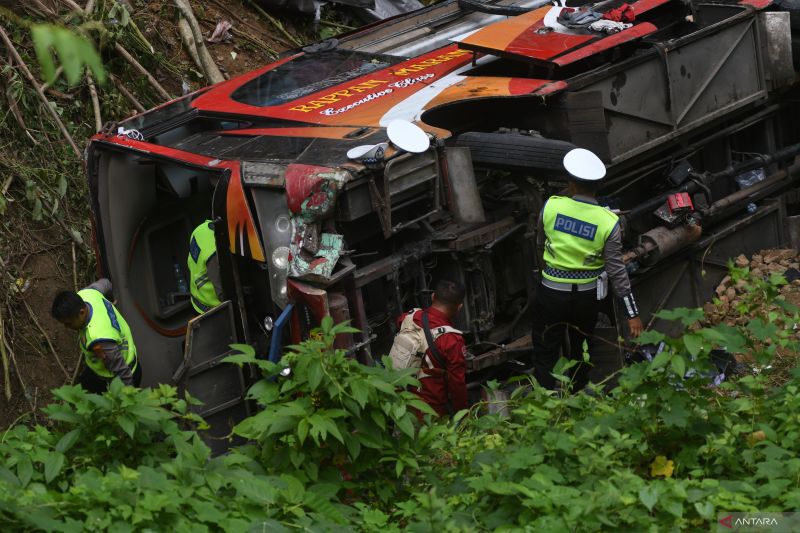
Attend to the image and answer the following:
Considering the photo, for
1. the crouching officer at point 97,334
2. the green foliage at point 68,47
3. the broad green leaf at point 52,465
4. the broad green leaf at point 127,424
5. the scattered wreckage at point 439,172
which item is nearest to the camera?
the green foliage at point 68,47

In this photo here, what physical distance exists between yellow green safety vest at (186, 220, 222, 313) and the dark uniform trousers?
1.86 m

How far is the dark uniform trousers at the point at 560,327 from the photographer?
6.33 meters

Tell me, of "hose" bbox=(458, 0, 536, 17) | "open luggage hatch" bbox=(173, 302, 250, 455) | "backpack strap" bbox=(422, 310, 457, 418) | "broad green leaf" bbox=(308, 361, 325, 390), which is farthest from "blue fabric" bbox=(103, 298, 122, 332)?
"hose" bbox=(458, 0, 536, 17)

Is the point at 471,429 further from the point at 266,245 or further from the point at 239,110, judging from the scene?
the point at 239,110

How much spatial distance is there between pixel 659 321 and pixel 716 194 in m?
1.19

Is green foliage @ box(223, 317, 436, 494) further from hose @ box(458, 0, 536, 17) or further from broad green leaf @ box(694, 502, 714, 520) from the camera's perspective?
hose @ box(458, 0, 536, 17)

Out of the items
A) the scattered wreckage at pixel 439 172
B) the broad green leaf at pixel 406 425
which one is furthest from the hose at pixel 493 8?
the broad green leaf at pixel 406 425

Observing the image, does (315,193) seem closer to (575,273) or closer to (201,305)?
(201,305)

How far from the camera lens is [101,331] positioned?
610 centimetres

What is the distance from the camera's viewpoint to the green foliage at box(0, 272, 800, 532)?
12.2 feet

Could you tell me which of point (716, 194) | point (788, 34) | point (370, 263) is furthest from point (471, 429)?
point (788, 34)

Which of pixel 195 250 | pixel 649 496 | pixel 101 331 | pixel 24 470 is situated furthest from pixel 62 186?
pixel 649 496

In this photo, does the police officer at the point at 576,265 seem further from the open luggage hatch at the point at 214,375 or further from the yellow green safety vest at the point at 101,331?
the yellow green safety vest at the point at 101,331

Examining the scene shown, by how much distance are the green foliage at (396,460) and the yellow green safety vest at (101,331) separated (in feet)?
5.98
